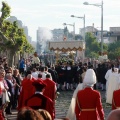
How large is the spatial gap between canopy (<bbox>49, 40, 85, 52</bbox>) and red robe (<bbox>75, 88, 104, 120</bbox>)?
2490 centimetres

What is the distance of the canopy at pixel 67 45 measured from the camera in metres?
35.5

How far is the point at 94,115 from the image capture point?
1042 cm

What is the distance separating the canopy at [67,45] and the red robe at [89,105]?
2490 cm

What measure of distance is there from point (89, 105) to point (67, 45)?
25.8 meters

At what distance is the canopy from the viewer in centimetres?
3547

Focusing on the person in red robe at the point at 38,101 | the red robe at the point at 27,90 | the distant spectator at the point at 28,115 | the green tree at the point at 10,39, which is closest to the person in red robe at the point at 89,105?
the person in red robe at the point at 38,101

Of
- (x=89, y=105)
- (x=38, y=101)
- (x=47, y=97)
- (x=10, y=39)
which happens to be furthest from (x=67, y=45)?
(x=38, y=101)

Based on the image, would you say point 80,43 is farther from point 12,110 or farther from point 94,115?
point 94,115

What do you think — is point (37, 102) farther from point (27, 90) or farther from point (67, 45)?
point (67, 45)

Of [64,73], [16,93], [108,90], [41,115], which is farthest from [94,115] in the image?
[64,73]

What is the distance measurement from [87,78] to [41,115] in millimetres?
6174

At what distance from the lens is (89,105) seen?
10.4 meters

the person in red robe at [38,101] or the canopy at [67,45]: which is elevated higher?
the canopy at [67,45]

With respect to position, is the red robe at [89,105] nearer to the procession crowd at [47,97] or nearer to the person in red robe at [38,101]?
the procession crowd at [47,97]
